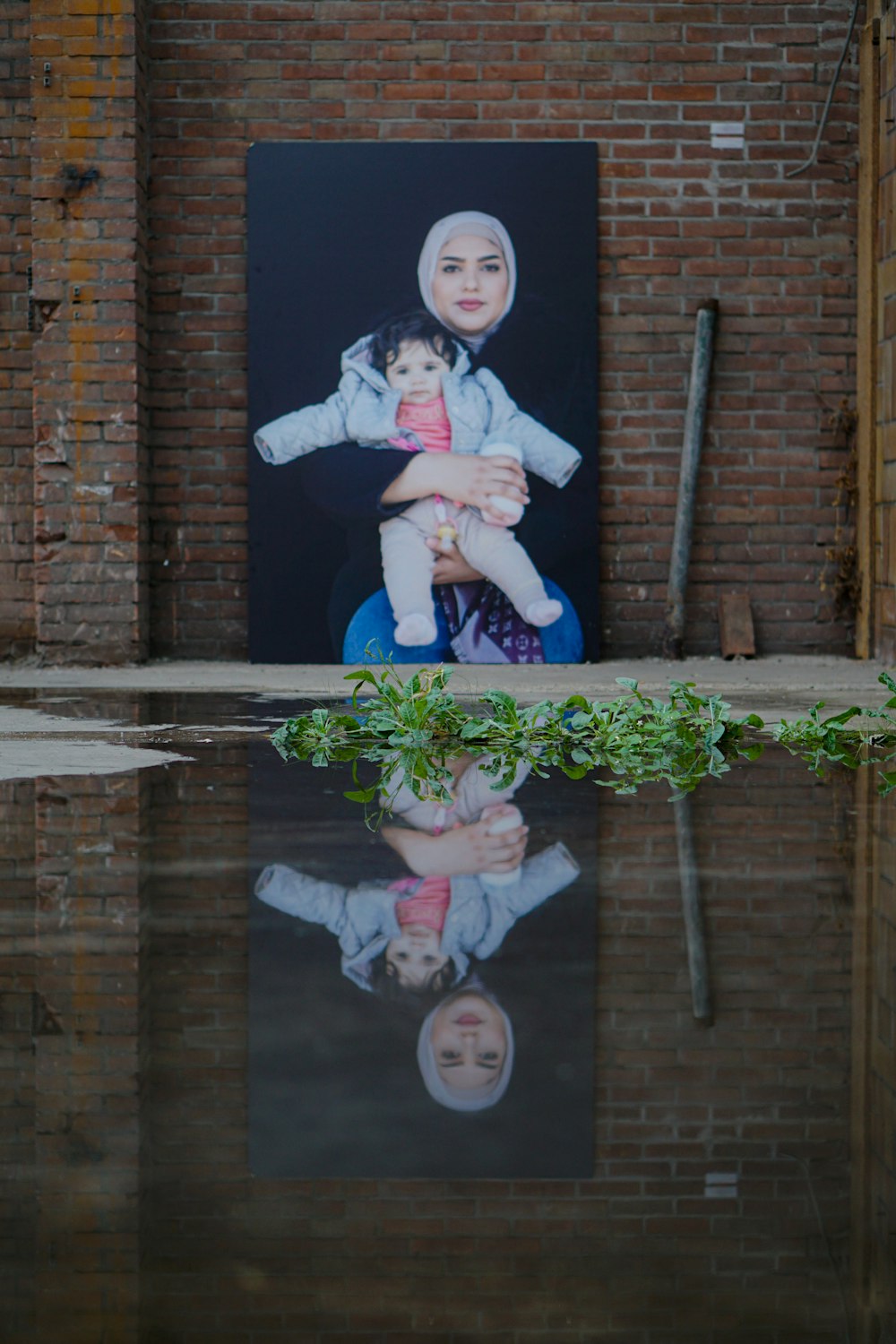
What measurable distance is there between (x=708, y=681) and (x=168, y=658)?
2.91m

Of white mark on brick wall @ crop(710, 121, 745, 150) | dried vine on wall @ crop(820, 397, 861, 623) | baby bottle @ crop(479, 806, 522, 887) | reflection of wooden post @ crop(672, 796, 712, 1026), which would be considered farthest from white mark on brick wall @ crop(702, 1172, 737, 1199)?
white mark on brick wall @ crop(710, 121, 745, 150)

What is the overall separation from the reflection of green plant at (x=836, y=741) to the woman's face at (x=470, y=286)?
12.5 feet

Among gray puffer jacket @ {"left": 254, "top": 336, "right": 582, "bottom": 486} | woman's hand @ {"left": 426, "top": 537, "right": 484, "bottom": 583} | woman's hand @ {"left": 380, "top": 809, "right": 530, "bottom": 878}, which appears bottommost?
woman's hand @ {"left": 380, "top": 809, "right": 530, "bottom": 878}

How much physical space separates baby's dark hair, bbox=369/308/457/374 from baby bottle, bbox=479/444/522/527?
464mm

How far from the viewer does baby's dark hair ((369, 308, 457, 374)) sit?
7453 mm

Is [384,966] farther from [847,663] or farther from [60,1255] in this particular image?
[847,663]

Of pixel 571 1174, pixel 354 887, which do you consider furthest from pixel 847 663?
pixel 571 1174

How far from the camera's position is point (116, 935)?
1.93 metres

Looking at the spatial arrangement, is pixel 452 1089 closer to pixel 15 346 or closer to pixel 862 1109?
pixel 862 1109

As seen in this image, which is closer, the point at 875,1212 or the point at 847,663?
the point at 875,1212

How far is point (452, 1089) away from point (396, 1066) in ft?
0.23

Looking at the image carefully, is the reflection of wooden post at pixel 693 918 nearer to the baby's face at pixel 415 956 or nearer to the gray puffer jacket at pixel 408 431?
the baby's face at pixel 415 956

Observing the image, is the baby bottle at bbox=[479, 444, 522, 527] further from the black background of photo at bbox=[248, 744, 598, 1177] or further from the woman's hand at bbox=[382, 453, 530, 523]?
the black background of photo at bbox=[248, 744, 598, 1177]

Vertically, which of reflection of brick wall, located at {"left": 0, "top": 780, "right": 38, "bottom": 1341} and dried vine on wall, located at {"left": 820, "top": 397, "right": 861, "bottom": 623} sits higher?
dried vine on wall, located at {"left": 820, "top": 397, "right": 861, "bottom": 623}
